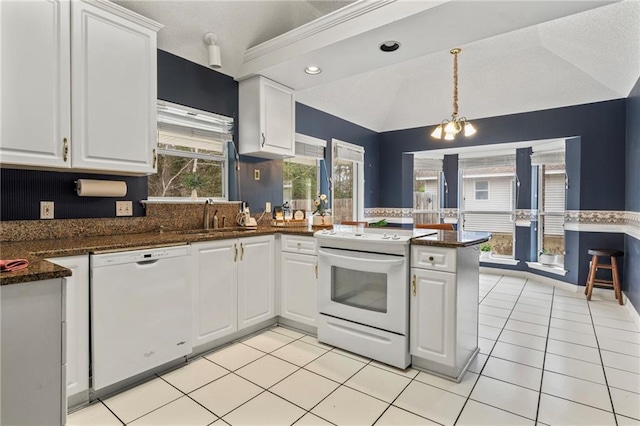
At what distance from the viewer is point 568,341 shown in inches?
113

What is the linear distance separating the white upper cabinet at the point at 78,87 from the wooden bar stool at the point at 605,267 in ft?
16.1

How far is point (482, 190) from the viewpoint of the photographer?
18.8ft

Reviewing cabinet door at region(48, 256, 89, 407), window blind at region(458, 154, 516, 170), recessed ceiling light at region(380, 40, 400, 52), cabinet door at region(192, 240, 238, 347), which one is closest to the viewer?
cabinet door at region(48, 256, 89, 407)

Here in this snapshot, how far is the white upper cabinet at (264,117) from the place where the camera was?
3.39 m

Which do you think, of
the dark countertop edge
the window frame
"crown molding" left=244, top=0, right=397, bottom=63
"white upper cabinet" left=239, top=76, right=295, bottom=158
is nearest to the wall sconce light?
"crown molding" left=244, top=0, right=397, bottom=63

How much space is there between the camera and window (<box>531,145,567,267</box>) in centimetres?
484

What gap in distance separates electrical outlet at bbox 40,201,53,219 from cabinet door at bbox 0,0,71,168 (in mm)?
374

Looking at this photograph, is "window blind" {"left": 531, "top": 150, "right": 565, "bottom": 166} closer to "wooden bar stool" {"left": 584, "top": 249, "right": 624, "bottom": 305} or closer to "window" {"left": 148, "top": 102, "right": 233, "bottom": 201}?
"wooden bar stool" {"left": 584, "top": 249, "right": 624, "bottom": 305}

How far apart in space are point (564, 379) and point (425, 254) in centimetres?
124

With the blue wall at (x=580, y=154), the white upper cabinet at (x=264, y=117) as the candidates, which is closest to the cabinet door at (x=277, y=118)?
the white upper cabinet at (x=264, y=117)

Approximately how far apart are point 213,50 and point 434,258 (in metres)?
2.57

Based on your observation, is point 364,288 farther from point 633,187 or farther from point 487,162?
point 487,162

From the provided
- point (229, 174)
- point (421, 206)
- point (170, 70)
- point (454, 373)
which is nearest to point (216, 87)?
point (170, 70)

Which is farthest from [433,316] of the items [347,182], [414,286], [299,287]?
[347,182]
